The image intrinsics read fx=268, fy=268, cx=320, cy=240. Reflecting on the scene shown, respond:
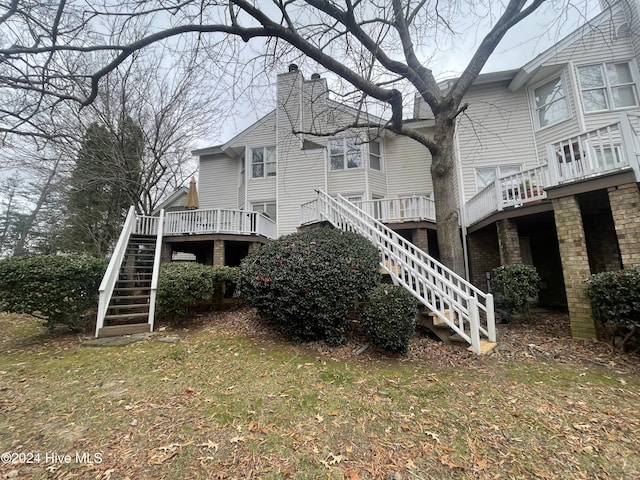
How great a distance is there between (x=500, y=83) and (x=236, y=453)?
14.7 m

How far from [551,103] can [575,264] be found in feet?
28.5

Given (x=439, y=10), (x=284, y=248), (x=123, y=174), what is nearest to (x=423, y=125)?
(x=439, y=10)

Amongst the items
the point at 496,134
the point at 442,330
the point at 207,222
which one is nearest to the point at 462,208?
the point at 496,134

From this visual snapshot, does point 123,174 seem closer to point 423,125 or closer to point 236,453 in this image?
point 236,453

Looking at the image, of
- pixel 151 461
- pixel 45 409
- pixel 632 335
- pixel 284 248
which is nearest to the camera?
pixel 151 461

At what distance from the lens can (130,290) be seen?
7488 millimetres

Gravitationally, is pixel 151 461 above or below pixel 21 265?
below

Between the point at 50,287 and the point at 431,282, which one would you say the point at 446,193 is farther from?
the point at 50,287

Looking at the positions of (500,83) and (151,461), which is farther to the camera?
(500,83)

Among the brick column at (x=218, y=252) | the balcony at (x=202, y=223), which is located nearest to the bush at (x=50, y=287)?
the brick column at (x=218, y=252)

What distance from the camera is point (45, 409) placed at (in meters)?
3.22

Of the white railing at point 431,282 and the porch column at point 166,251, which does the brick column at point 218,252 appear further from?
the white railing at point 431,282

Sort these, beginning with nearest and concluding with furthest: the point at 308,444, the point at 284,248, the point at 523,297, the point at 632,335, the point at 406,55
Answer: the point at 308,444 → the point at 632,335 → the point at 284,248 → the point at 523,297 → the point at 406,55

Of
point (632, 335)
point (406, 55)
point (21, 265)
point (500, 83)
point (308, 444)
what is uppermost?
point (500, 83)
